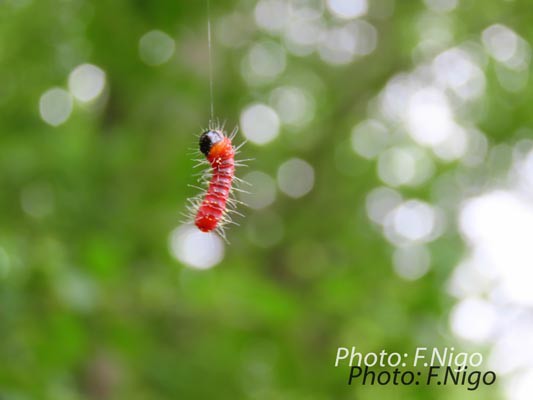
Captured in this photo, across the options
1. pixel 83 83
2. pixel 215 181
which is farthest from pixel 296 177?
pixel 215 181

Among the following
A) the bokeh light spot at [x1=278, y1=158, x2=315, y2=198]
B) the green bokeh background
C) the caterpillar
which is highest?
the bokeh light spot at [x1=278, y1=158, x2=315, y2=198]

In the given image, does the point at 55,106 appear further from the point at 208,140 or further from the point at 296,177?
the point at 208,140

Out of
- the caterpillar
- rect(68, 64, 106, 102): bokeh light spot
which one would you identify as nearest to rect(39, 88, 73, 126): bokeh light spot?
rect(68, 64, 106, 102): bokeh light spot

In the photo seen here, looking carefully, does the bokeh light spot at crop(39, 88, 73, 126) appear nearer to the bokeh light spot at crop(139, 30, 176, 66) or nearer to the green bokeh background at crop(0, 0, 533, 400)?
the green bokeh background at crop(0, 0, 533, 400)

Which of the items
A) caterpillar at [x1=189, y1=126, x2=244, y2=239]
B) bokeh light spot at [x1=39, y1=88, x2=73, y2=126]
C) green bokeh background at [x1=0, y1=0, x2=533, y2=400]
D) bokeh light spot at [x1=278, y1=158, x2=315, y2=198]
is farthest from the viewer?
bokeh light spot at [x1=278, y1=158, x2=315, y2=198]

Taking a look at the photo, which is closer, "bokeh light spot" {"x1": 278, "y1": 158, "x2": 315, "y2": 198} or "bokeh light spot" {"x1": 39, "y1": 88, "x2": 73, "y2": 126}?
"bokeh light spot" {"x1": 39, "y1": 88, "x2": 73, "y2": 126}
